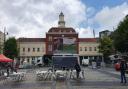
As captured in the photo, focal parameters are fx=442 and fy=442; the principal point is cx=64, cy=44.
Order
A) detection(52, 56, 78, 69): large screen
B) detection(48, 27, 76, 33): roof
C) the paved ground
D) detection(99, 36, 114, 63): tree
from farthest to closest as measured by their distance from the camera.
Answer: detection(48, 27, 76, 33): roof < detection(99, 36, 114, 63): tree < detection(52, 56, 78, 69): large screen < the paved ground

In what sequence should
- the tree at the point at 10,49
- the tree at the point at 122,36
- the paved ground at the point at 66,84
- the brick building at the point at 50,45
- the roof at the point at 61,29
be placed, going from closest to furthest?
the paved ground at the point at 66,84
the tree at the point at 122,36
the tree at the point at 10,49
the brick building at the point at 50,45
the roof at the point at 61,29

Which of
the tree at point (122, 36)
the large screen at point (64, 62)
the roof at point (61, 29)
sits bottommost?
the large screen at point (64, 62)

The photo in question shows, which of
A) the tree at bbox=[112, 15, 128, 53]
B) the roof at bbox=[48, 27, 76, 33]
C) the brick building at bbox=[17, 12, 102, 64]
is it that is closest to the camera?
the tree at bbox=[112, 15, 128, 53]

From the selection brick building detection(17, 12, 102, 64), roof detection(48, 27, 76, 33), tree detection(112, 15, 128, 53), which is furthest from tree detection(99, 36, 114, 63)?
tree detection(112, 15, 128, 53)

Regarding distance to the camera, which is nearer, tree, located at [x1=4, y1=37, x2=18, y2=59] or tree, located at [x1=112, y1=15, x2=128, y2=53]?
tree, located at [x1=112, y1=15, x2=128, y2=53]

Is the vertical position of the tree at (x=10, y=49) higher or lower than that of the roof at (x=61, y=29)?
lower

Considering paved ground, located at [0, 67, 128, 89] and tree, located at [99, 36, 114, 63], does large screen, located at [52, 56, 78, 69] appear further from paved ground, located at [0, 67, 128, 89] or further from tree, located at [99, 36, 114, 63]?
tree, located at [99, 36, 114, 63]

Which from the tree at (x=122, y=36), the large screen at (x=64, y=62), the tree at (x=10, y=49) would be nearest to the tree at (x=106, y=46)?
the tree at (x=10, y=49)

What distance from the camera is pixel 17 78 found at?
4141 cm

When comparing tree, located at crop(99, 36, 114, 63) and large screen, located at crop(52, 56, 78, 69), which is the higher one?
tree, located at crop(99, 36, 114, 63)

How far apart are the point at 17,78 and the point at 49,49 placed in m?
118

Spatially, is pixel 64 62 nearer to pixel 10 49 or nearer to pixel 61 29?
pixel 10 49

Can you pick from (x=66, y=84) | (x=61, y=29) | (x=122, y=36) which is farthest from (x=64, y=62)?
(x=61, y=29)

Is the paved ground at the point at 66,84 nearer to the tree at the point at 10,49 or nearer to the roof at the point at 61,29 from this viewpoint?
the tree at the point at 10,49
